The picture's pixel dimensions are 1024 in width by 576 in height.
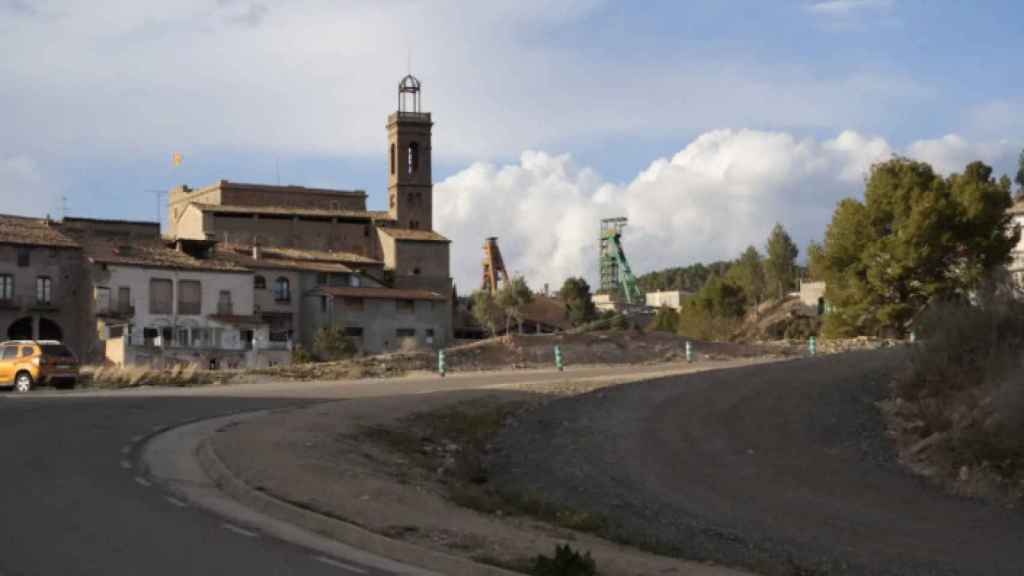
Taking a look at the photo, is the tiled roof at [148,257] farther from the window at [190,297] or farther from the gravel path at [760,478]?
the gravel path at [760,478]

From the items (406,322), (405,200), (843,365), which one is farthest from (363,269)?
(843,365)

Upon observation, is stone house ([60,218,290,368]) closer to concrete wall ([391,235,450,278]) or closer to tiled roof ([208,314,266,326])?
tiled roof ([208,314,266,326])

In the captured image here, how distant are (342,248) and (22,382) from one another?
226 ft

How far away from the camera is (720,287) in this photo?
337ft

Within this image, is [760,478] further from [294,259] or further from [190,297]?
[294,259]

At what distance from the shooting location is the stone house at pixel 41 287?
75.4 metres

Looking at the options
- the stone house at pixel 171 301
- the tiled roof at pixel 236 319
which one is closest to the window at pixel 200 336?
the stone house at pixel 171 301

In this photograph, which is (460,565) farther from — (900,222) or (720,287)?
(720,287)

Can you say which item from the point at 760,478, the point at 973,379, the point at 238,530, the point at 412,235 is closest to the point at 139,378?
the point at 760,478

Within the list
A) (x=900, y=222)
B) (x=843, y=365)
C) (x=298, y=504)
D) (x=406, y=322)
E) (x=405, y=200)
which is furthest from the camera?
(x=405, y=200)

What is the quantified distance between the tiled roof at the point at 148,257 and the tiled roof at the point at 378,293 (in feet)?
21.6

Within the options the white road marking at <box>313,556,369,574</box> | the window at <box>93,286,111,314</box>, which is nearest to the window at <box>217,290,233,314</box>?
the window at <box>93,286,111,314</box>

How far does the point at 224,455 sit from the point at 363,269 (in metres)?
81.9

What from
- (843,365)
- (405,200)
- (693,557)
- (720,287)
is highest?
(405,200)
